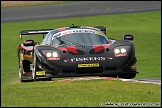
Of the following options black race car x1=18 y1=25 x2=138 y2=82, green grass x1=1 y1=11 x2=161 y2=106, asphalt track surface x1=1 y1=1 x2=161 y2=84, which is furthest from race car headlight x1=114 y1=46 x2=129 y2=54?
asphalt track surface x1=1 y1=1 x2=161 y2=84

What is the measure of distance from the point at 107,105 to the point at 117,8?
101ft

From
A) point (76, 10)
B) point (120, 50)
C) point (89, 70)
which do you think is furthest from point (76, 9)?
point (89, 70)

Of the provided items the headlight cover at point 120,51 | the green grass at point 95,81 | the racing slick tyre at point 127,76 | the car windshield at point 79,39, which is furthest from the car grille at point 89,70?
the car windshield at point 79,39

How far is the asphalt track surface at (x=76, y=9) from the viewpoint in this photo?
1359 inches

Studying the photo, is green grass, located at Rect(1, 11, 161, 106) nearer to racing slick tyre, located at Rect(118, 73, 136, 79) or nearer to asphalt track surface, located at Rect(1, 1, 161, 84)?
racing slick tyre, located at Rect(118, 73, 136, 79)

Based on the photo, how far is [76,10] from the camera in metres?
36.8

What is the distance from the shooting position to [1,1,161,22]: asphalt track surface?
3453 centimetres

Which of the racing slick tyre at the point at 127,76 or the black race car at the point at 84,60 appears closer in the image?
the black race car at the point at 84,60

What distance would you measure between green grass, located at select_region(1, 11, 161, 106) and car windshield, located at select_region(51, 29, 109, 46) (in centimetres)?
135

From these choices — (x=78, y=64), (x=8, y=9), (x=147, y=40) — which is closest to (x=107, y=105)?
(x=78, y=64)

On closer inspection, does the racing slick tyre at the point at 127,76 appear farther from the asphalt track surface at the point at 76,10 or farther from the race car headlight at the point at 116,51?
the asphalt track surface at the point at 76,10

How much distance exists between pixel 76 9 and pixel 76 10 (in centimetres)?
64

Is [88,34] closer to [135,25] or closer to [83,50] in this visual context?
[83,50]

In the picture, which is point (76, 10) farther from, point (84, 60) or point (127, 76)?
point (84, 60)
